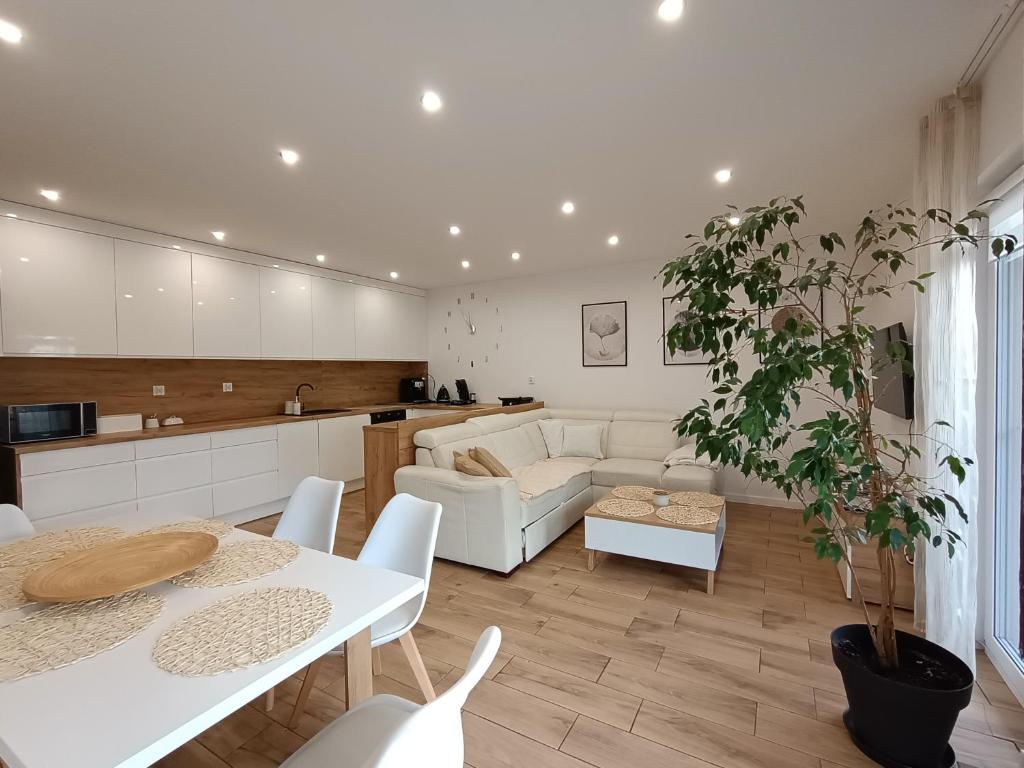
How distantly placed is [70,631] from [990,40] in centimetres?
345

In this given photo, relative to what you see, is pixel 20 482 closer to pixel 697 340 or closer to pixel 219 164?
pixel 219 164

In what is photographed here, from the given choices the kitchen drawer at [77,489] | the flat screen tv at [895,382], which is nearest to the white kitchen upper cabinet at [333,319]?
the kitchen drawer at [77,489]

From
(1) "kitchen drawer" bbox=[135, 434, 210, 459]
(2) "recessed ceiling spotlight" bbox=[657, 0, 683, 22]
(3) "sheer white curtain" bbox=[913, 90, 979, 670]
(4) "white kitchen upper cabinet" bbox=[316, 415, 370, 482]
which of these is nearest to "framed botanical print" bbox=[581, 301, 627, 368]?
(4) "white kitchen upper cabinet" bbox=[316, 415, 370, 482]

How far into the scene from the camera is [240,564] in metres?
1.46

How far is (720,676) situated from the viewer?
1.96 m

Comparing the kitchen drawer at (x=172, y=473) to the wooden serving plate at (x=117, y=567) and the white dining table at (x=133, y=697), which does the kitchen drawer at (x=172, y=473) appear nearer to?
the wooden serving plate at (x=117, y=567)

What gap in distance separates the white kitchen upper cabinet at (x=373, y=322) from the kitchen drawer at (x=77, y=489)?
2529 millimetres

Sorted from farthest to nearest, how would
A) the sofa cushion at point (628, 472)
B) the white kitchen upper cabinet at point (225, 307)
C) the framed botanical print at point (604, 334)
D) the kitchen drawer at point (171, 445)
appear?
the framed botanical print at point (604, 334) → the sofa cushion at point (628, 472) → the white kitchen upper cabinet at point (225, 307) → the kitchen drawer at point (171, 445)

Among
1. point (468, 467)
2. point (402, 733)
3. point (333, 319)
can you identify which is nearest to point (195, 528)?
point (402, 733)

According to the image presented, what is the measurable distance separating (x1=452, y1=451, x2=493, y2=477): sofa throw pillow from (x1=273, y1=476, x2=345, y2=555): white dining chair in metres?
1.22

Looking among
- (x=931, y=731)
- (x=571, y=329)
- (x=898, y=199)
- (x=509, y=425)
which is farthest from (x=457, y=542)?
(x=898, y=199)

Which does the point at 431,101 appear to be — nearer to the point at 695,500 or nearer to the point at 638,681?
the point at 638,681

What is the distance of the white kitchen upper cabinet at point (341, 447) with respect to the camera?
15.5 ft

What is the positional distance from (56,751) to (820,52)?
2845 mm
